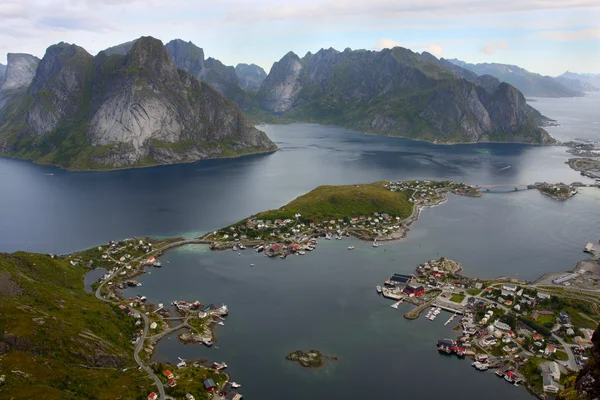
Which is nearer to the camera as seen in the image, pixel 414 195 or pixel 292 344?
pixel 292 344

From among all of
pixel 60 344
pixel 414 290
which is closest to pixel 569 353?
pixel 414 290

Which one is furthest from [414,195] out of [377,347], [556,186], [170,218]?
[377,347]

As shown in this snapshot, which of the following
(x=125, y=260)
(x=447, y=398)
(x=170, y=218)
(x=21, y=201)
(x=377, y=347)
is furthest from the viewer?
(x=21, y=201)

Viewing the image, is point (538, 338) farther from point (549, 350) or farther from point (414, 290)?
point (414, 290)

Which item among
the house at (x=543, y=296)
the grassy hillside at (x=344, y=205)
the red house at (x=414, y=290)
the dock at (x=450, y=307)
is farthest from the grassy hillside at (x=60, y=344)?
the house at (x=543, y=296)

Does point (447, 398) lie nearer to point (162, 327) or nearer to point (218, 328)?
point (218, 328)

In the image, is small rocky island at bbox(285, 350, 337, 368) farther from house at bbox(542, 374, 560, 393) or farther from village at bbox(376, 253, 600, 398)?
house at bbox(542, 374, 560, 393)

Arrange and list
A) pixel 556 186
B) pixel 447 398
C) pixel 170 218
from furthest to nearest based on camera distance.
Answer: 1. pixel 556 186
2. pixel 170 218
3. pixel 447 398

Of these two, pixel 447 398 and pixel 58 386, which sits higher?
pixel 58 386
